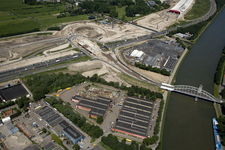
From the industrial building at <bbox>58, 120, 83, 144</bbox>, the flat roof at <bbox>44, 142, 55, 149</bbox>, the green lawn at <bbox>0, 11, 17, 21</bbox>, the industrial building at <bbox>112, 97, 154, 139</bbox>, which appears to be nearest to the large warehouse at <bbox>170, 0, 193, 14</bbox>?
the industrial building at <bbox>112, 97, 154, 139</bbox>

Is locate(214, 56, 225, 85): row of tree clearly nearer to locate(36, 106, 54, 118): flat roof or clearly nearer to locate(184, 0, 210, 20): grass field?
locate(184, 0, 210, 20): grass field

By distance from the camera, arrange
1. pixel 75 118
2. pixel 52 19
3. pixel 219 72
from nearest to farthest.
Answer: pixel 75 118 → pixel 219 72 → pixel 52 19

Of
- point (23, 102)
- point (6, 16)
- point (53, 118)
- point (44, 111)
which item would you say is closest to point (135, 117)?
point (53, 118)

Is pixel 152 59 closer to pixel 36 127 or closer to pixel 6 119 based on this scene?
pixel 36 127

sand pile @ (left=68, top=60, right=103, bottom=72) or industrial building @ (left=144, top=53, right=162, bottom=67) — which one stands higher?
industrial building @ (left=144, top=53, right=162, bottom=67)

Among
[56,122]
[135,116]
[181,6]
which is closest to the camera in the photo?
[56,122]

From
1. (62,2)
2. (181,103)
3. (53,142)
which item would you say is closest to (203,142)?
(181,103)
